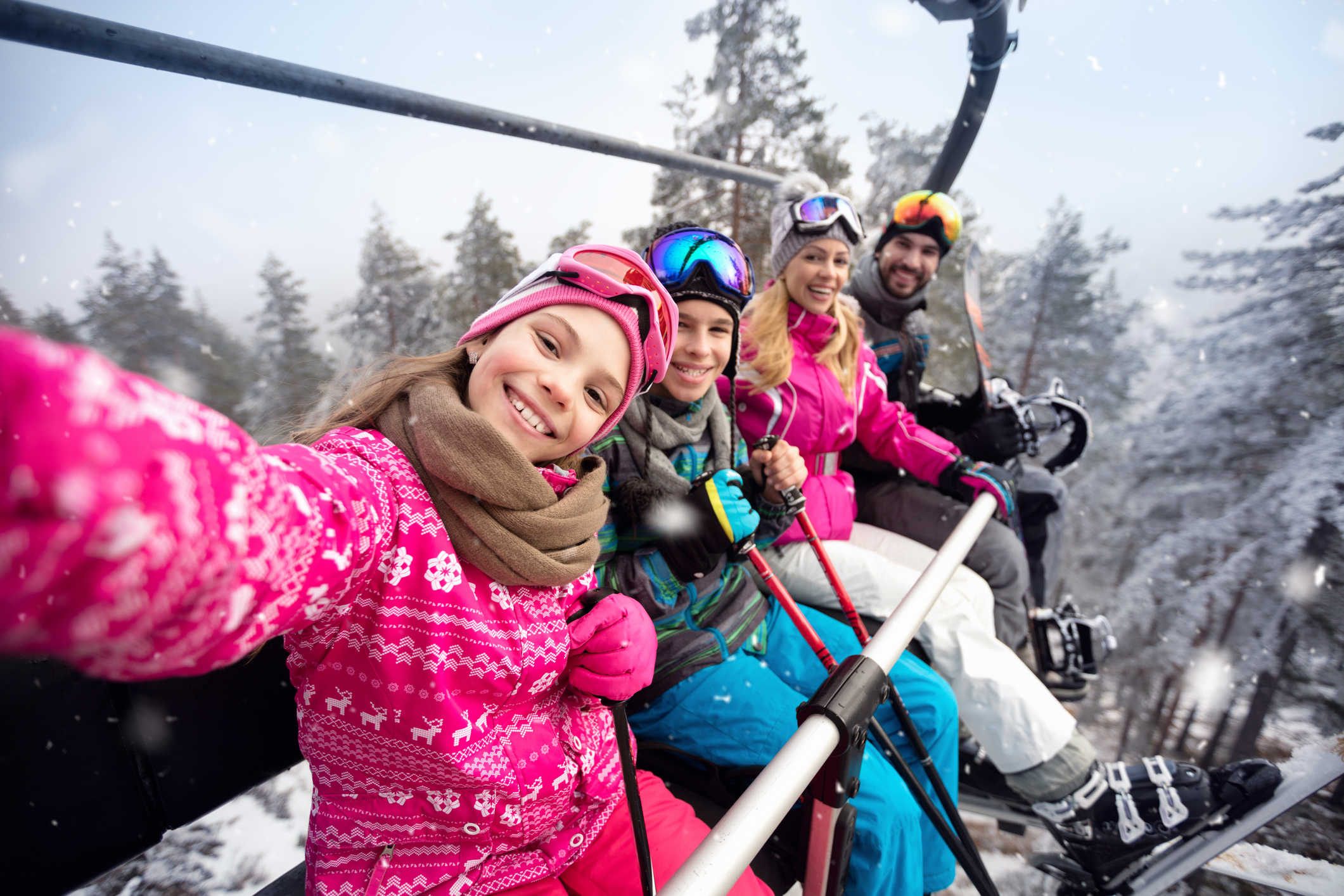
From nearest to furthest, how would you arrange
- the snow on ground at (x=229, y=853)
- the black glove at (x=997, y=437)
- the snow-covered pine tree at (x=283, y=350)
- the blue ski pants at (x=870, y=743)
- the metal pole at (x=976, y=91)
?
the blue ski pants at (x=870, y=743)
the snow on ground at (x=229, y=853)
the black glove at (x=997, y=437)
the metal pole at (x=976, y=91)
the snow-covered pine tree at (x=283, y=350)

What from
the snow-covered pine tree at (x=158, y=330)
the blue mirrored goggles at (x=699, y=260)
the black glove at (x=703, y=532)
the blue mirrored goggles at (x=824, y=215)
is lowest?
the snow-covered pine tree at (x=158, y=330)

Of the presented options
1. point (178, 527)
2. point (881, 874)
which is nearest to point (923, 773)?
point (881, 874)

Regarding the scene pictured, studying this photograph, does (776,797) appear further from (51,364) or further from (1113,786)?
(1113,786)

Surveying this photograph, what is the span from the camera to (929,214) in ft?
11.0

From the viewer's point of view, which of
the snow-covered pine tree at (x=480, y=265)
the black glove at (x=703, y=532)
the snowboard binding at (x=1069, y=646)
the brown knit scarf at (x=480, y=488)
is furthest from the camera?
the snow-covered pine tree at (x=480, y=265)

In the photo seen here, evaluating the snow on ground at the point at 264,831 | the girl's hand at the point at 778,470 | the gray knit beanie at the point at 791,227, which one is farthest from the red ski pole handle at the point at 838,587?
the snow on ground at the point at 264,831

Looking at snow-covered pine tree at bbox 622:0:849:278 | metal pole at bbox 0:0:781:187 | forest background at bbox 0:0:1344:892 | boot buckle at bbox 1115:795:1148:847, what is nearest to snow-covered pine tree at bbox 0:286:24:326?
metal pole at bbox 0:0:781:187

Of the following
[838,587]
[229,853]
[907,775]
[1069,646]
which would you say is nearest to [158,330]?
[229,853]

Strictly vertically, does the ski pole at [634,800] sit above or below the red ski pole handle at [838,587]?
below

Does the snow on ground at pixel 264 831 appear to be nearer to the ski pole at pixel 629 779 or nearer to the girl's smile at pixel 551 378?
the ski pole at pixel 629 779

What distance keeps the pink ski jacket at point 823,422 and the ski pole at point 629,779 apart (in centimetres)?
127

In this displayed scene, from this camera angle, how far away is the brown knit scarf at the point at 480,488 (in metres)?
0.95

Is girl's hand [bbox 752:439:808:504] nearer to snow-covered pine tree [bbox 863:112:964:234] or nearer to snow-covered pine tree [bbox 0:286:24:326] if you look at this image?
snow-covered pine tree [bbox 0:286:24:326]

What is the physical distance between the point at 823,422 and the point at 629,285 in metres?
1.64
